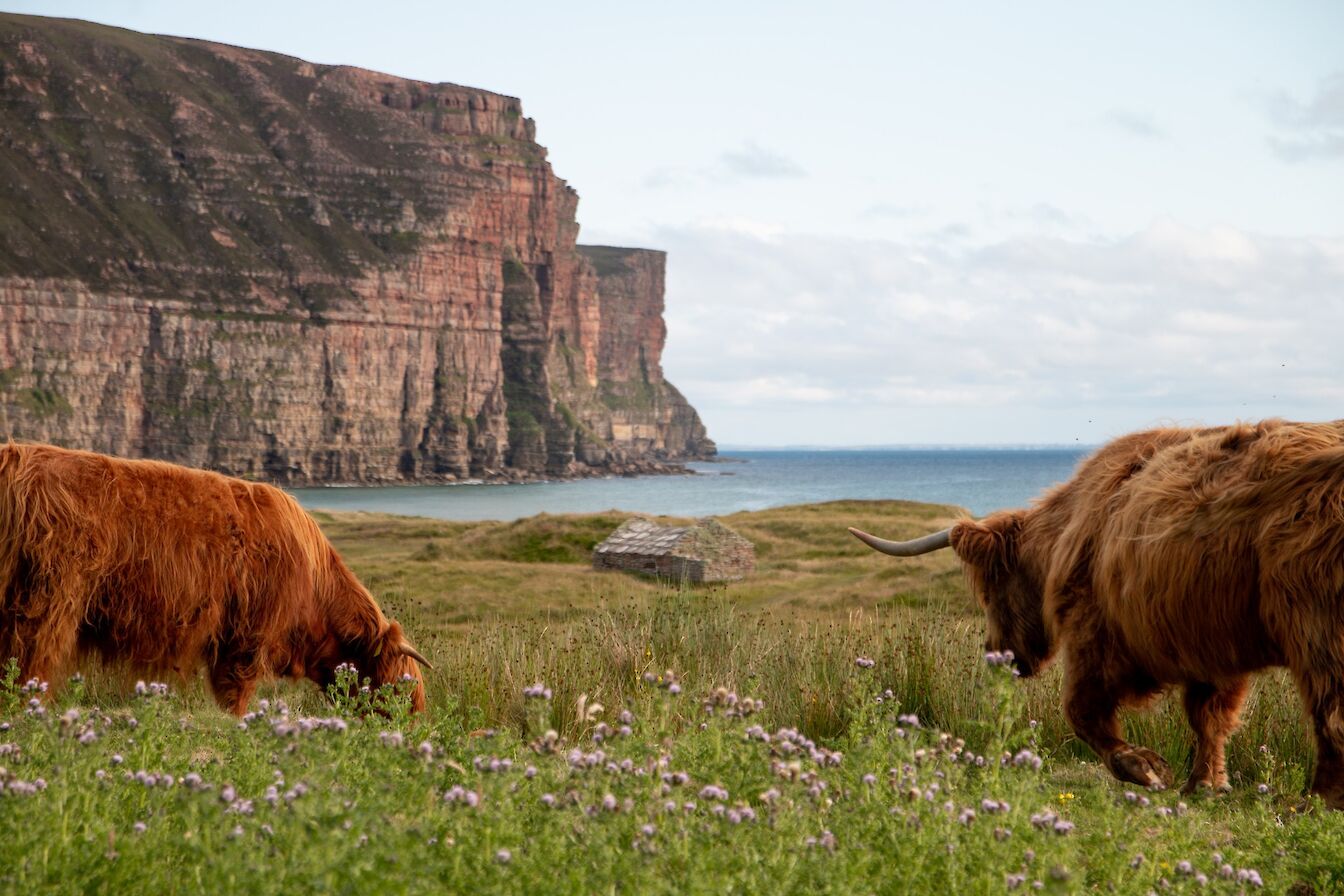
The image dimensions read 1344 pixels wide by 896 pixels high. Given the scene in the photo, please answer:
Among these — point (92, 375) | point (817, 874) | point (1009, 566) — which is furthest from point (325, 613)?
point (92, 375)

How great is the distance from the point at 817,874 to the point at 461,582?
20794 millimetres

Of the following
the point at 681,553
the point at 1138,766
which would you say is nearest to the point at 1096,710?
the point at 1138,766

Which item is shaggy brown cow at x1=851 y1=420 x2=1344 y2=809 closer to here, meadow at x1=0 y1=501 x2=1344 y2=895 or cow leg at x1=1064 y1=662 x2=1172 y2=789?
cow leg at x1=1064 y1=662 x2=1172 y2=789

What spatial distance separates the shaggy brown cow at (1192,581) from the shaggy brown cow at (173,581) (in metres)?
3.14

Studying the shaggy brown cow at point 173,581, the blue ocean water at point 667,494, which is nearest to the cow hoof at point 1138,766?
the shaggy brown cow at point 173,581

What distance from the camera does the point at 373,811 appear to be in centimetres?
290

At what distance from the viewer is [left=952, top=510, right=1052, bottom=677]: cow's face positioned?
644 cm

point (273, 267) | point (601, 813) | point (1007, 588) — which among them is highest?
point (273, 267)

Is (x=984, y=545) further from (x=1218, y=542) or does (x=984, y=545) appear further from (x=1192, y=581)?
(x=1218, y=542)

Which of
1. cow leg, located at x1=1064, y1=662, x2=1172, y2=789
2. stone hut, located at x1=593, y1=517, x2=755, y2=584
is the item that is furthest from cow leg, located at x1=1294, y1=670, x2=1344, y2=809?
stone hut, located at x1=593, y1=517, x2=755, y2=584

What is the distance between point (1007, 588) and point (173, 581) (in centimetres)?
457

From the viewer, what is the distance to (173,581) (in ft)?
22.2

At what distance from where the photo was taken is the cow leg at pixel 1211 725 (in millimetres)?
5922

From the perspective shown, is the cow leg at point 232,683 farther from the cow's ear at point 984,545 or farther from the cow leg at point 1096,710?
the cow leg at point 1096,710
